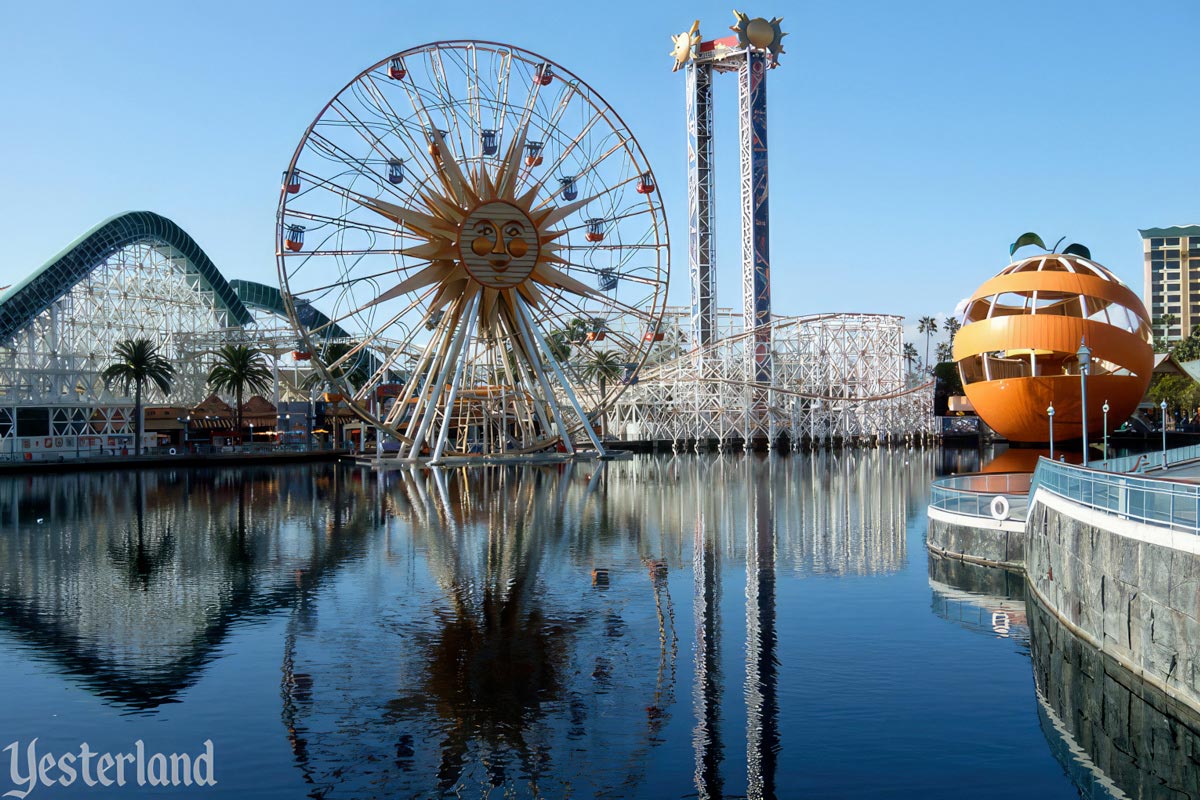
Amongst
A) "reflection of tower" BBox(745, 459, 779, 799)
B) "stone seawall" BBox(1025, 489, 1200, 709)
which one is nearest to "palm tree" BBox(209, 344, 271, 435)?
"reflection of tower" BBox(745, 459, 779, 799)

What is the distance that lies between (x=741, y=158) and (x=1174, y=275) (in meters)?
102

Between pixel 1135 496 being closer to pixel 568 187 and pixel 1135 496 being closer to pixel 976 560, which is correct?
pixel 976 560

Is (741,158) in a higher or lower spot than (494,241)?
higher

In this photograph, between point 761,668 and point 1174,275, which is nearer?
point 761,668

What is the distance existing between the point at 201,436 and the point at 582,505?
177 feet

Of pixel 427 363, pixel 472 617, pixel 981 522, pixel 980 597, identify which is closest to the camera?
pixel 472 617

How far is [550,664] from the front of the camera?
50.8 feet

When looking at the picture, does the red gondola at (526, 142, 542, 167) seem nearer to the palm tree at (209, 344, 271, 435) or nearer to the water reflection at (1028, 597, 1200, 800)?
the palm tree at (209, 344, 271, 435)

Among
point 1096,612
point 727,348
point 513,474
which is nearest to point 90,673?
point 1096,612

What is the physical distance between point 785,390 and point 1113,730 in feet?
236

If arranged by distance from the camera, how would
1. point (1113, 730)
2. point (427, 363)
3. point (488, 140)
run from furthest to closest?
point (427, 363)
point (488, 140)
point (1113, 730)

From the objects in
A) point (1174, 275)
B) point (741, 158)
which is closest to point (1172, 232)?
point (1174, 275)

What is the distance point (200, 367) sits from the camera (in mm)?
85250

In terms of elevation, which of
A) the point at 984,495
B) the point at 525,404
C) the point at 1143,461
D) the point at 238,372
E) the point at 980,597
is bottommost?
the point at 980,597
